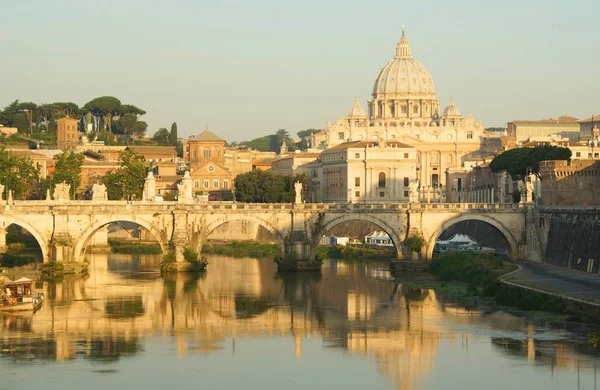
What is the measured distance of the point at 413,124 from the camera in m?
174

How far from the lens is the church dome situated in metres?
181

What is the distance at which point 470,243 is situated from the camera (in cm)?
8494

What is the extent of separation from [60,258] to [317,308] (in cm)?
1711

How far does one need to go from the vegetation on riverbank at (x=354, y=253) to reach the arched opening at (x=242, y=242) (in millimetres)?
2721

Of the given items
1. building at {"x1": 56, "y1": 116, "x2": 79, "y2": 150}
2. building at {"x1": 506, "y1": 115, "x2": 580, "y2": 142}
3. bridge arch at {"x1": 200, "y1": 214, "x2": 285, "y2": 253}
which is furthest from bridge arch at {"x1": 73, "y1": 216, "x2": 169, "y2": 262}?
building at {"x1": 506, "y1": 115, "x2": 580, "y2": 142}

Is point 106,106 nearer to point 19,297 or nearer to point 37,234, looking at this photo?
point 37,234

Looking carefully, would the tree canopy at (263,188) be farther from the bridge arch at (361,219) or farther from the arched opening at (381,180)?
the bridge arch at (361,219)

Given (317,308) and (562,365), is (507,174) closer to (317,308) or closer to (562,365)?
(317,308)

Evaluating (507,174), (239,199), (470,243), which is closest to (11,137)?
(239,199)

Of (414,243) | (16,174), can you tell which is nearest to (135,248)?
(16,174)

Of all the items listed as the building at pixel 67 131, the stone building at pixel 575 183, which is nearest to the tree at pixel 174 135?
the building at pixel 67 131

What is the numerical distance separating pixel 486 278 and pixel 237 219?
592 inches

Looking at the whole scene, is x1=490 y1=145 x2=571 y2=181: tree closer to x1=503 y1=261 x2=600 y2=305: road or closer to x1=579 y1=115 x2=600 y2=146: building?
x1=503 y1=261 x2=600 y2=305: road

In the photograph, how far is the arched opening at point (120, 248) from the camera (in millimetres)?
72125
